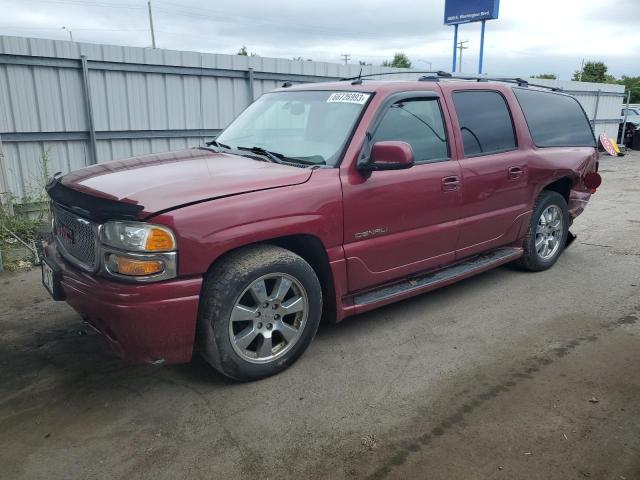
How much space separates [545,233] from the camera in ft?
17.6

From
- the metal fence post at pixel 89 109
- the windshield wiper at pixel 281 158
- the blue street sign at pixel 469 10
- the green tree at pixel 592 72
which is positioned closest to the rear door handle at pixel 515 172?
the windshield wiper at pixel 281 158

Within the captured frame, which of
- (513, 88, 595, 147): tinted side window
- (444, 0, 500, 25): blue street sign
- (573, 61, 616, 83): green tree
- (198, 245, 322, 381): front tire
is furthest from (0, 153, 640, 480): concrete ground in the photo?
(573, 61, 616, 83): green tree

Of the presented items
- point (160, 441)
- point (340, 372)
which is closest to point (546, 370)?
point (340, 372)

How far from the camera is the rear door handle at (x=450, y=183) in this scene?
405cm

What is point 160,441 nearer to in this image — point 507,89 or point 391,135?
point 391,135

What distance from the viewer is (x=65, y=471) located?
2.50 metres

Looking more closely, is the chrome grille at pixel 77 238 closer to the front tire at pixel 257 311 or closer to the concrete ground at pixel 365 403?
the front tire at pixel 257 311

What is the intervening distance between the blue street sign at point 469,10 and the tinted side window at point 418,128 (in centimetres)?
1636

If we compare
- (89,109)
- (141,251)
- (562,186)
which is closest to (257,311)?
(141,251)

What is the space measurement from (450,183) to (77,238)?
2677 mm

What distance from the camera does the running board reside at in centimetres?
383

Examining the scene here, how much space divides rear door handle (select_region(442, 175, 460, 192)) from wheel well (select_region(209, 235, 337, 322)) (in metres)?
1.20

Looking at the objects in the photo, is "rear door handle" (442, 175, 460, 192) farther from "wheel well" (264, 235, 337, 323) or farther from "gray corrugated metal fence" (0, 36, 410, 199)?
"gray corrugated metal fence" (0, 36, 410, 199)

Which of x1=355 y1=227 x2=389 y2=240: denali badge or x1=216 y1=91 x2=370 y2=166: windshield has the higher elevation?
x1=216 y1=91 x2=370 y2=166: windshield
